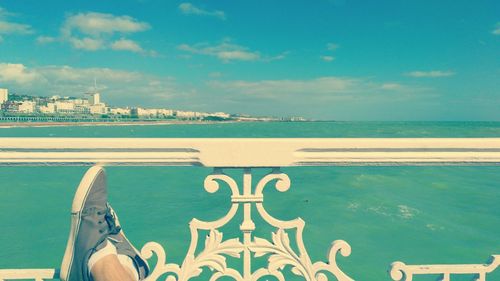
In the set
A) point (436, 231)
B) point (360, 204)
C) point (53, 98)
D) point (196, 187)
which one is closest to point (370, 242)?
point (436, 231)

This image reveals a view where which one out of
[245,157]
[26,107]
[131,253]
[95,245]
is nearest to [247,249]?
[245,157]

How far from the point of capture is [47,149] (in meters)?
1.39

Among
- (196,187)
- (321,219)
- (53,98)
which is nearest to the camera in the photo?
(321,219)

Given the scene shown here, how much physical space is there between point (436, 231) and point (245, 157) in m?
13.5

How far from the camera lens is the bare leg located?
4.45 ft

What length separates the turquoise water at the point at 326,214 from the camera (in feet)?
34.8

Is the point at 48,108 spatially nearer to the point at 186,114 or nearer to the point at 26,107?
the point at 26,107

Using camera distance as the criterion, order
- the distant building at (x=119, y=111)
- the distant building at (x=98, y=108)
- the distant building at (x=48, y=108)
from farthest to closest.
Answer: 1. the distant building at (x=119, y=111)
2. the distant building at (x=98, y=108)
3. the distant building at (x=48, y=108)

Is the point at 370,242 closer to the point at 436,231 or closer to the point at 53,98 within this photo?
the point at 436,231

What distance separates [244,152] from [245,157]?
22mm

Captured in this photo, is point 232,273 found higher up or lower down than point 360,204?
higher up

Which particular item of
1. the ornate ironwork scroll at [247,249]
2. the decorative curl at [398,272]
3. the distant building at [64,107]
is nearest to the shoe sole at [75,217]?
the ornate ironwork scroll at [247,249]

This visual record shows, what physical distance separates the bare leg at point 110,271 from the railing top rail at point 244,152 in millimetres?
426

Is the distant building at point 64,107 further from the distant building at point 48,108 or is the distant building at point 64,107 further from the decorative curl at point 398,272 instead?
the decorative curl at point 398,272
